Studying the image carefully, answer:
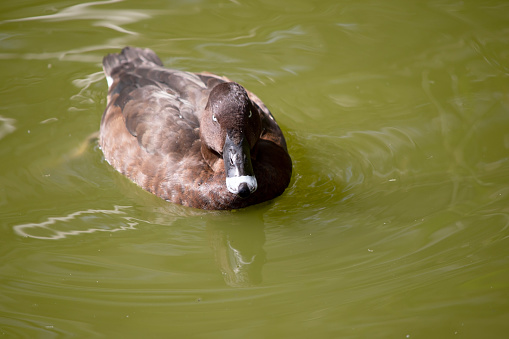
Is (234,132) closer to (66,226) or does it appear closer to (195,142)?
(195,142)

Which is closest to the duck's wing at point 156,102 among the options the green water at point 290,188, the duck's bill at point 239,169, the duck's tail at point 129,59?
the duck's tail at point 129,59

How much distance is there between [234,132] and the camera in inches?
206

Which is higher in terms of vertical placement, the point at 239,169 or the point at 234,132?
the point at 234,132

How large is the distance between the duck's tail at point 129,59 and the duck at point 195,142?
1.66 ft

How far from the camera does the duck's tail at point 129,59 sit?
699 centimetres

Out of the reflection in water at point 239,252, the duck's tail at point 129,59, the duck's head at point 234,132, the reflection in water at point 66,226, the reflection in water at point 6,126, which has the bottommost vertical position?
the reflection in water at point 239,252

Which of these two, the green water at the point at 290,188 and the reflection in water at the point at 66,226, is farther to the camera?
the reflection in water at the point at 66,226

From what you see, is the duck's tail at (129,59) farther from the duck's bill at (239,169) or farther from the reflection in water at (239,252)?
the reflection in water at (239,252)

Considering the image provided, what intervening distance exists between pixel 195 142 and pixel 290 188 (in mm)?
954

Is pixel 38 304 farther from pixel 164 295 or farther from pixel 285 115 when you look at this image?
pixel 285 115

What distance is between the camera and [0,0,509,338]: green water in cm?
433

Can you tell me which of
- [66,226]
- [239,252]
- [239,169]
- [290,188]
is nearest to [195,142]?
[239,169]

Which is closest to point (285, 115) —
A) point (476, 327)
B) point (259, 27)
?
point (259, 27)

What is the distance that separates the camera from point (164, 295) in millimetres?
4496
